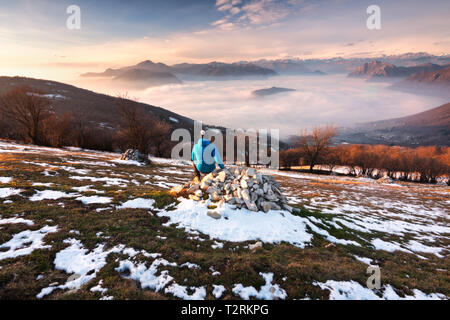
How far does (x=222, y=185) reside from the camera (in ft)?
35.9

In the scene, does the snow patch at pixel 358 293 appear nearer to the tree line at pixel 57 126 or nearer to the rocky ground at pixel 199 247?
the rocky ground at pixel 199 247

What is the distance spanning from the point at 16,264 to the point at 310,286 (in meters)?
8.65

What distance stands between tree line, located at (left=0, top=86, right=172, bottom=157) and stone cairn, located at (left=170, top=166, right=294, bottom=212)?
148ft

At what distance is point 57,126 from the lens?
50.9m

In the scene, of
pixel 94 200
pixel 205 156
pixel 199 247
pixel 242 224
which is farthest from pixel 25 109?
pixel 242 224

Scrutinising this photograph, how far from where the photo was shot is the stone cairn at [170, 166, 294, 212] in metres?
10.1

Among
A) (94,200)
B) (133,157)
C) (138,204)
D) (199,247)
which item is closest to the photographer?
(199,247)

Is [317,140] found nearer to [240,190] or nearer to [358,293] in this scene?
[240,190]

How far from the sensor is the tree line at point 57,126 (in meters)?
43.6

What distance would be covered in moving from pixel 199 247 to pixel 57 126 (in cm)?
6487

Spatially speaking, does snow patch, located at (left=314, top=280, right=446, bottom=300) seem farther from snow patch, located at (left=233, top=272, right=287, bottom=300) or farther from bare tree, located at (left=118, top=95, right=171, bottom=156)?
bare tree, located at (left=118, top=95, right=171, bottom=156)

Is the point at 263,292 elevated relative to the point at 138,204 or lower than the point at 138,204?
lower

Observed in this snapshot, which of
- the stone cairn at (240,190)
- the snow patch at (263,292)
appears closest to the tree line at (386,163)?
the stone cairn at (240,190)
